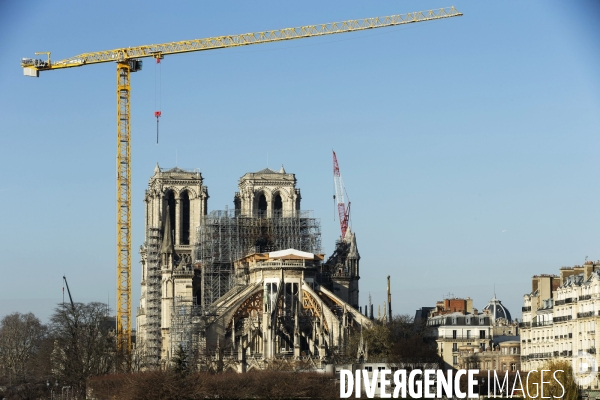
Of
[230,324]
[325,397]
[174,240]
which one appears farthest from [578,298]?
[174,240]

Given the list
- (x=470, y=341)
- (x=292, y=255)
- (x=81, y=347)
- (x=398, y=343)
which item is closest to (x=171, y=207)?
(x=292, y=255)

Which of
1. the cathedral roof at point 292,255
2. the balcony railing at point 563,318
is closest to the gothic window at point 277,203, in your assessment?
the cathedral roof at point 292,255

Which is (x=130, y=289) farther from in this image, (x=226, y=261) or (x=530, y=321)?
(x=530, y=321)

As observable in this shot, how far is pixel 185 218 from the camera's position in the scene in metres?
166

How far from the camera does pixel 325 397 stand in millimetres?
99125

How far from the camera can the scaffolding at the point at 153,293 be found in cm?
15700

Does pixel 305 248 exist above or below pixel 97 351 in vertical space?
above

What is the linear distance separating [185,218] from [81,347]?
3328 cm

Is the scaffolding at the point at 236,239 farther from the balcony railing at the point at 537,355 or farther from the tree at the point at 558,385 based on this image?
the tree at the point at 558,385

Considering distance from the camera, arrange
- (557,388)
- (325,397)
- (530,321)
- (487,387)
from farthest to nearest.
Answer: (530,321), (487,387), (325,397), (557,388)

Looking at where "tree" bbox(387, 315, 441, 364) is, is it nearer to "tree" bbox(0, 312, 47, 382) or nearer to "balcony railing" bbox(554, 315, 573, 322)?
"balcony railing" bbox(554, 315, 573, 322)

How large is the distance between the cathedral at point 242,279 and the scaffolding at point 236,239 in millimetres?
108

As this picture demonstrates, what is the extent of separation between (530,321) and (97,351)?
40.8m

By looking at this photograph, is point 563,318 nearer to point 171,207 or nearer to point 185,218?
point 185,218
